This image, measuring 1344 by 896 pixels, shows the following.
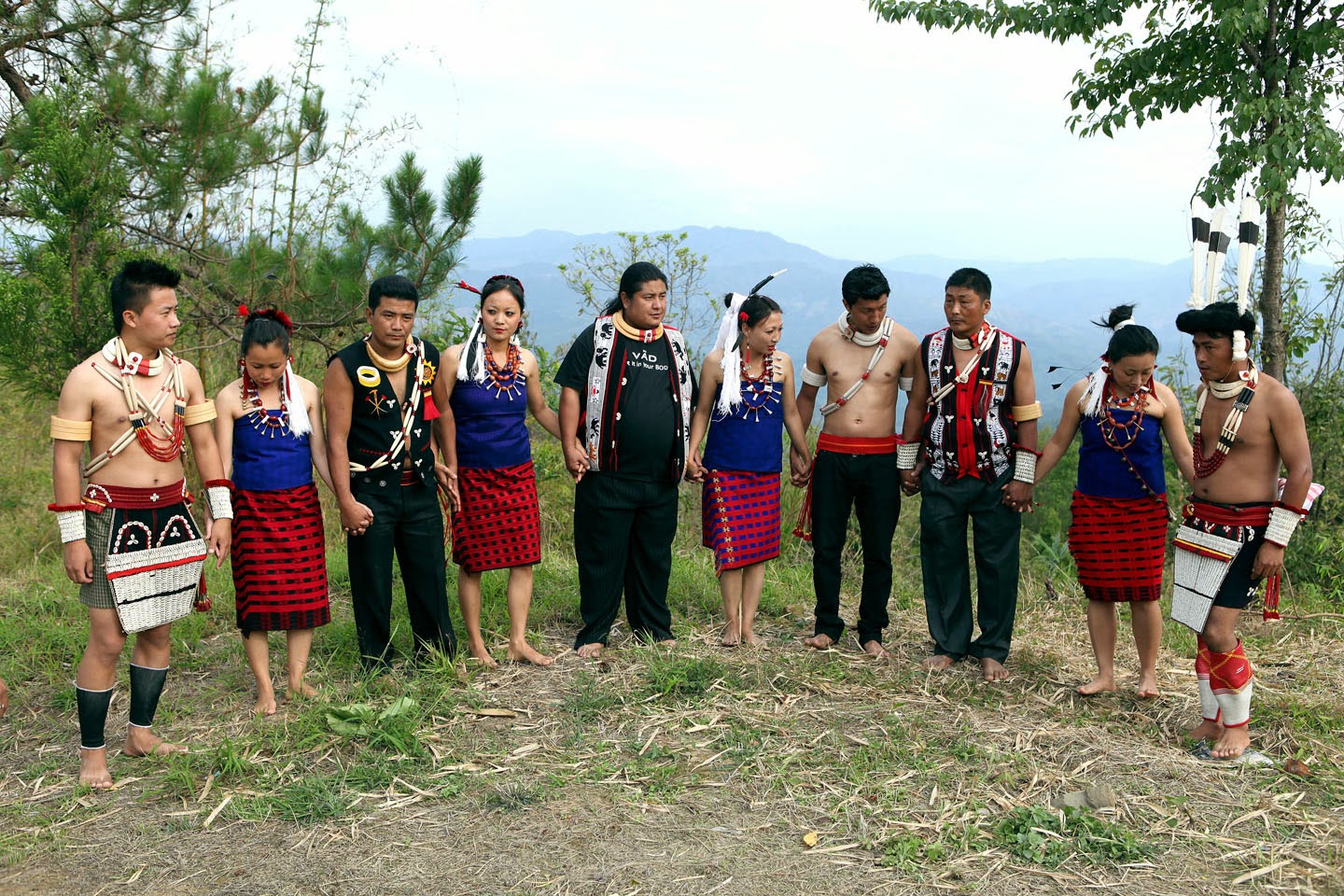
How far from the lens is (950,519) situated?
4957 mm

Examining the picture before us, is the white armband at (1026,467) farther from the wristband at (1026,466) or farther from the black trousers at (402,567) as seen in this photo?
the black trousers at (402,567)

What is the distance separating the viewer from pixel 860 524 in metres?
5.06

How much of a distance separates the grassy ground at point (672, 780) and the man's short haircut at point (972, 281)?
185cm

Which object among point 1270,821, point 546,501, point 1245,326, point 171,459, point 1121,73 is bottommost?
point 1270,821

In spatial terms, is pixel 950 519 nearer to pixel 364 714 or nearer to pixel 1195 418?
pixel 1195 418

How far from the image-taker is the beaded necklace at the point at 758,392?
5043 millimetres

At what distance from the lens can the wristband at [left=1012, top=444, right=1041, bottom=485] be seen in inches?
186

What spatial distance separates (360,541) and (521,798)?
1449 mm

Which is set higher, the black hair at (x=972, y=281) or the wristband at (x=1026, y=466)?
the black hair at (x=972, y=281)

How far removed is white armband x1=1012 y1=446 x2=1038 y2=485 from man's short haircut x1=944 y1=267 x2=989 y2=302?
76cm

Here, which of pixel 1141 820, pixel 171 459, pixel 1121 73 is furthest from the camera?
pixel 1121 73

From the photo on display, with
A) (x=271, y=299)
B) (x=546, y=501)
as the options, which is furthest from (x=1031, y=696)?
(x=271, y=299)

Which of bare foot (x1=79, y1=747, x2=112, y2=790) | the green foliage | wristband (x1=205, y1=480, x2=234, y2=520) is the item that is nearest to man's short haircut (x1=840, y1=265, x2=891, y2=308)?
the green foliage

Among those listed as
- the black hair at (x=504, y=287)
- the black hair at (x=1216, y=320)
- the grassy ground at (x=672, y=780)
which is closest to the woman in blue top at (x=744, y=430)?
the grassy ground at (x=672, y=780)
